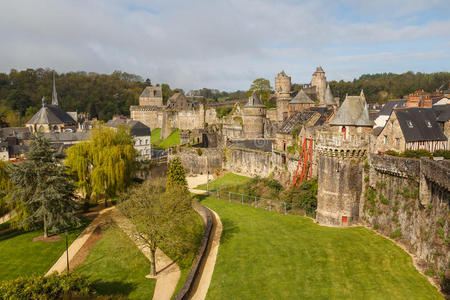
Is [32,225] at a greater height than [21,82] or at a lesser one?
lesser

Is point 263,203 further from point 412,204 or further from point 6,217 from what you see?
point 6,217

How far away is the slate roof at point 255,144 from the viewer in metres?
40.1

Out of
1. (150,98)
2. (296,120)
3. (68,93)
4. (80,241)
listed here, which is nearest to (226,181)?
(296,120)

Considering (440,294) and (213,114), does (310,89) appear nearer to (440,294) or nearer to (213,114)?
(213,114)

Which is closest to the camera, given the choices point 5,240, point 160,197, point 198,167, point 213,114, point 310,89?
point 160,197

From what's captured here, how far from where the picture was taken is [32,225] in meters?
24.3

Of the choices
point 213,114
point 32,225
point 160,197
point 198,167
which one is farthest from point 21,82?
point 160,197

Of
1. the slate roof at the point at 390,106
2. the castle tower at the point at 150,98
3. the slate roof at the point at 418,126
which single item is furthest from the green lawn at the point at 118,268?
the castle tower at the point at 150,98

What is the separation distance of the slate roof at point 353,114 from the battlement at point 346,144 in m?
0.74

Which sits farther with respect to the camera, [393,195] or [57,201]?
[57,201]

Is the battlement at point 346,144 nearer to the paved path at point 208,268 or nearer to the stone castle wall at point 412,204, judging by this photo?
the stone castle wall at point 412,204

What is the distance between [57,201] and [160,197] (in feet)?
27.4

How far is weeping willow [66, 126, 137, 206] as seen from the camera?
2872cm

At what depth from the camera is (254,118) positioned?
4406cm
